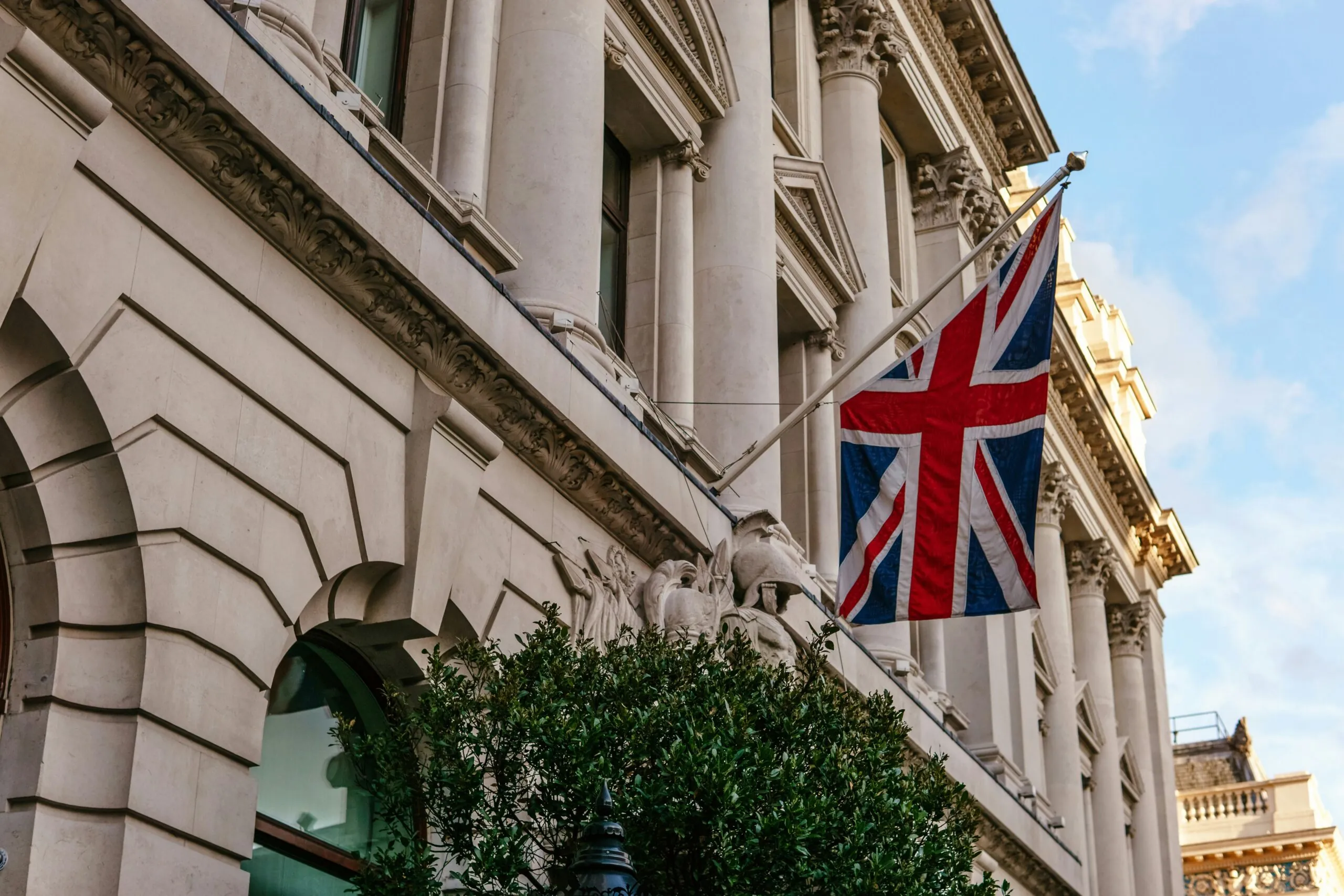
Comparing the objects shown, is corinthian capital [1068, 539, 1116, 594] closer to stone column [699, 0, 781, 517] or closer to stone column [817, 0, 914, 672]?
stone column [817, 0, 914, 672]

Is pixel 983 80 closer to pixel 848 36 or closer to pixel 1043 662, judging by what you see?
pixel 848 36

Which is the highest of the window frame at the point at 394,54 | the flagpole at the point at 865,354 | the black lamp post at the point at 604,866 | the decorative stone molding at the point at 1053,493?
the decorative stone molding at the point at 1053,493

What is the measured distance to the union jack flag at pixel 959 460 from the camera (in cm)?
1559

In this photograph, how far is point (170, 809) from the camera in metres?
9.18

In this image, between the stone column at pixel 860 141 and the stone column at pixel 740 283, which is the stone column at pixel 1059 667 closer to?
the stone column at pixel 860 141

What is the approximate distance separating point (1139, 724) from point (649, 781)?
3771cm

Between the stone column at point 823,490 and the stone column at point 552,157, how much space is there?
27.7ft

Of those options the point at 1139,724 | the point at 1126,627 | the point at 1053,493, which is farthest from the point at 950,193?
the point at 1139,724

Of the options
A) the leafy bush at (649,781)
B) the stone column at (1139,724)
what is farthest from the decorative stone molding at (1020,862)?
the leafy bush at (649,781)

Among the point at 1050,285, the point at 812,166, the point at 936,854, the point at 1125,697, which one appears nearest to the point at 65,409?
the point at 936,854

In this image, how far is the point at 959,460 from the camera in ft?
51.6

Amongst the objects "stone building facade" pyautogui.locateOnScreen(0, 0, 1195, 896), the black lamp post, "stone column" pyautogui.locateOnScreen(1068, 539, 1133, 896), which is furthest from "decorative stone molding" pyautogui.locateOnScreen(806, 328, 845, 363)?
the black lamp post

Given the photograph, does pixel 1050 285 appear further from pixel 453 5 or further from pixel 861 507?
pixel 453 5

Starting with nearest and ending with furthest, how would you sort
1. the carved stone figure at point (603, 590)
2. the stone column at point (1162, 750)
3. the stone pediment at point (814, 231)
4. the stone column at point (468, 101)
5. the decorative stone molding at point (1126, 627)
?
the carved stone figure at point (603, 590) → the stone column at point (468, 101) → the stone pediment at point (814, 231) → the stone column at point (1162, 750) → the decorative stone molding at point (1126, 627)
